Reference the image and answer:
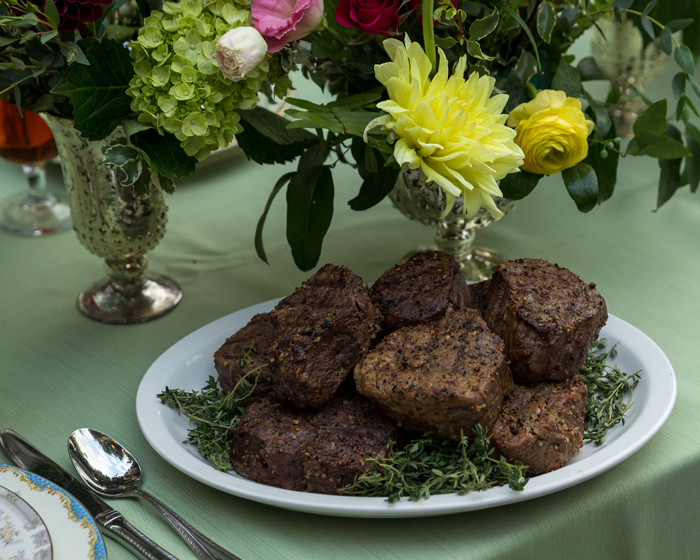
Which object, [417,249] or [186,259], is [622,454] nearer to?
[417,249]

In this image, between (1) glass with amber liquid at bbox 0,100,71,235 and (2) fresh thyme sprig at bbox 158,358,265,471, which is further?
(1) glass with amber liquid at bbox 0,100,71,235

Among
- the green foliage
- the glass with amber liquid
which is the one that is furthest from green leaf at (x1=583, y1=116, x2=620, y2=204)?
the glass with amber liquid

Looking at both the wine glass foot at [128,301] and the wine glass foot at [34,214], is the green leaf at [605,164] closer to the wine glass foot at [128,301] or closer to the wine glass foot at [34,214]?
the wine glass foot at [128,301]

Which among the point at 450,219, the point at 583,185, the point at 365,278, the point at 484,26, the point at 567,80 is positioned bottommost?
the point at 365,278

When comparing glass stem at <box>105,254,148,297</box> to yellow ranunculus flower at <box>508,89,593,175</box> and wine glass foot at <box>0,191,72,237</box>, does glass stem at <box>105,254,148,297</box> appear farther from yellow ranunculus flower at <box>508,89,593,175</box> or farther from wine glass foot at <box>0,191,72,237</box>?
yellow ranunculus flower at <box>508,89,593,175</box>

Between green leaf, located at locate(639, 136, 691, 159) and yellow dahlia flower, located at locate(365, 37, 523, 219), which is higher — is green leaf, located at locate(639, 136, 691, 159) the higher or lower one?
the lower one

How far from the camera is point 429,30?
79 centimetres

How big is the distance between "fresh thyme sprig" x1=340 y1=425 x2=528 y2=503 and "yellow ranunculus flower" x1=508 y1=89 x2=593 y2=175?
0.37 metres

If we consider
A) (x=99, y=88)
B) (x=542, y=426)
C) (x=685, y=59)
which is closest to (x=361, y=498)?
(x=542, y=426)

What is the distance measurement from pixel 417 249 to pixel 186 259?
0.40m

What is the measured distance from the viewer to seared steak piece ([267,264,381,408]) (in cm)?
79

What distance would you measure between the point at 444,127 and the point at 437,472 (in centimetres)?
35

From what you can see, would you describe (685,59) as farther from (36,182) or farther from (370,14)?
(36,182)

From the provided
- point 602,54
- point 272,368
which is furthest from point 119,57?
point 602,54
